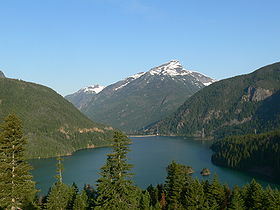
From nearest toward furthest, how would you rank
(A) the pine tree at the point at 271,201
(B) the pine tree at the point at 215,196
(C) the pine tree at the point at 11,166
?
(C) the pine tree at the point at 11,166 → (A) the pine tree at the point at 271,201 → (B) the pine tree at the point at 215,196

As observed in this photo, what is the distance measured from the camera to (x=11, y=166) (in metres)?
34.6

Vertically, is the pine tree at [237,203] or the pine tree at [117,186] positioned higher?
the pine tree at [117,186]

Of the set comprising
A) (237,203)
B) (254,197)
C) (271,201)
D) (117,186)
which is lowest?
(237,203)

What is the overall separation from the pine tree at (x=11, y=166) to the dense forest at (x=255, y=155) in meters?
121

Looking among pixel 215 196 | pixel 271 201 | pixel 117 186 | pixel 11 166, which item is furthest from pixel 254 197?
pixel 11 166

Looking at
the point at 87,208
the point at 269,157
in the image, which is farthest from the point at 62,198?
the point at 269,157

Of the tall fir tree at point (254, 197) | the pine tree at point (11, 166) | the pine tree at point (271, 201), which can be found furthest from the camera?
the tall fir tree at point (254, 197)

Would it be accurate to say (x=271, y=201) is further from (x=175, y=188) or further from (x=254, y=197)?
(x=175, y=188)

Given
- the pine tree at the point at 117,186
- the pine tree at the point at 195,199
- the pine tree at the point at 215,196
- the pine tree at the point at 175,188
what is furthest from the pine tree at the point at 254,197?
the pine tree at the point at 117,186

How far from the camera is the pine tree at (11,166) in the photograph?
34219 millimetres

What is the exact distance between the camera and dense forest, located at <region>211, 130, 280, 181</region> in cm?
14445

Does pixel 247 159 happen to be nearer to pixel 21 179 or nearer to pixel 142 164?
pixel 142 164

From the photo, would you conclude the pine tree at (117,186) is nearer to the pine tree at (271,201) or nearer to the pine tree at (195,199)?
the pine tree at (195,199)

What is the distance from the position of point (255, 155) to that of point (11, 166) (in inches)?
5609
